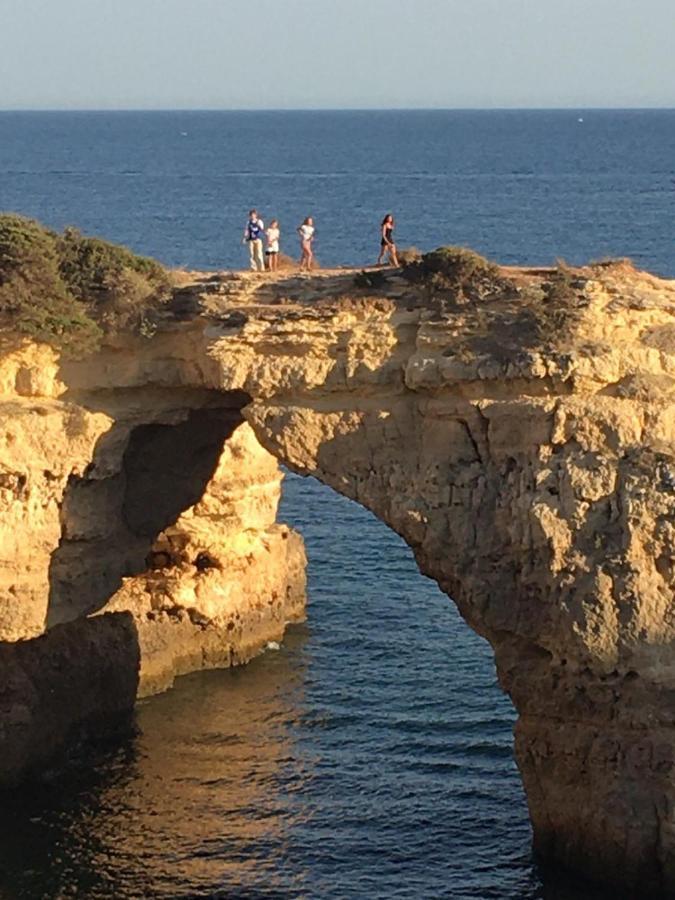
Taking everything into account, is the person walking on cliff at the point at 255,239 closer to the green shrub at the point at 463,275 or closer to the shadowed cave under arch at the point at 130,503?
the shadowed cave under arch at the point at 130,503

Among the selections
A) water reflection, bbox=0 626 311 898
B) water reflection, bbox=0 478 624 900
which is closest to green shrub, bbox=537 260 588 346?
water reflection, bbox=0 478 624 900

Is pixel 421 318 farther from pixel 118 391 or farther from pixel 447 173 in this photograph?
pixel 447 173

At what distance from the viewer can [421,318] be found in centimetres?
3262

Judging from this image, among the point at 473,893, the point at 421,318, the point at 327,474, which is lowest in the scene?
the point at 473,893

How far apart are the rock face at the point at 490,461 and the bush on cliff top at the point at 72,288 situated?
2.09 ft

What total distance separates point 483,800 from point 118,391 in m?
10.7

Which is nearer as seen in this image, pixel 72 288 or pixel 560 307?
pixel 560 307

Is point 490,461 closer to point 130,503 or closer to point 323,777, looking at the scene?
point 323,777

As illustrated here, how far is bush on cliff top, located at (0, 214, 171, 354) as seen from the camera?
3475cm

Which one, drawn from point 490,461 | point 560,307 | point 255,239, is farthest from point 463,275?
point 255,239

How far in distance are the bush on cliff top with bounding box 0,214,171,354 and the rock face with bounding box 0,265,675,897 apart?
2.09ft

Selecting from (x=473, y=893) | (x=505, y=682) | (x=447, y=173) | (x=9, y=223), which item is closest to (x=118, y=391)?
(x=9, y=223)

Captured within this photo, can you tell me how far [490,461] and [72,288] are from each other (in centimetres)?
964

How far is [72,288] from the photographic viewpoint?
1411 inches
